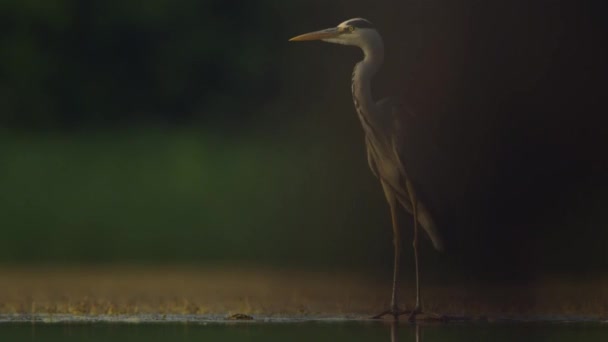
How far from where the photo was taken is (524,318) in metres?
6.86

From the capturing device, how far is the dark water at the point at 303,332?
628 centimetres

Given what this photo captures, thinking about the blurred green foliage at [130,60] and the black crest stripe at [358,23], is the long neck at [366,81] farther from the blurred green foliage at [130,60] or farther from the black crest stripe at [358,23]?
the blurred green foliage at [130,60]

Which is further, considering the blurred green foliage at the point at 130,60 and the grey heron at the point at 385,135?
the blurred green foliage at the point at 130,60

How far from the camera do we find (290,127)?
11133 mm

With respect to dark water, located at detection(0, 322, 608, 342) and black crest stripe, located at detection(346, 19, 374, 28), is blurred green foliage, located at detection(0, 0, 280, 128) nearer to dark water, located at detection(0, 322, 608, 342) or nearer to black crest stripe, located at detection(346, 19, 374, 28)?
black crest stripe, located at detection(346, 19, 374, 28)

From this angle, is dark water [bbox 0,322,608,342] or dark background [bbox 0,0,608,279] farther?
dark background [bbox 0,0,608,279]

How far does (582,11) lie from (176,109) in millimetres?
5633

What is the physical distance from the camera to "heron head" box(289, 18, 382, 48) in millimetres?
6887

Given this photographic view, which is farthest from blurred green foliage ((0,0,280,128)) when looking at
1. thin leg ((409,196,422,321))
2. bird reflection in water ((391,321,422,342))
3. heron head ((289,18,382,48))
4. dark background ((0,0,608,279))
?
bird reflection in water ((391,321,422,342))

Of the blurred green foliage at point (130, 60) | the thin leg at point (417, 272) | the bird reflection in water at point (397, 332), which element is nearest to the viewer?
the bird reflection in water at point (397, 332)

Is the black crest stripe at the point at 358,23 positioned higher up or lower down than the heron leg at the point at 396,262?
higher up

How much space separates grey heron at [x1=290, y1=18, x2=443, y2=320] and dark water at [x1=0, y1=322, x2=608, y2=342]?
Result: 286 millimetres

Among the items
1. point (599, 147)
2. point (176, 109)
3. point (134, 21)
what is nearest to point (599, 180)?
point (599, 147)

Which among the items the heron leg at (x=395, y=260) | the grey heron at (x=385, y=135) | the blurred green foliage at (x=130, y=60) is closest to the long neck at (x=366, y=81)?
the grey heron at (x=385, y=135)
